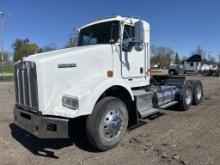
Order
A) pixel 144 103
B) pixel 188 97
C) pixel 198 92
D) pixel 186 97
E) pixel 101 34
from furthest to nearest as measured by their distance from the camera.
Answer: pixel 198 92, pixel 188 97, pixel 186 97, pixel 144 103, pixel 101 34

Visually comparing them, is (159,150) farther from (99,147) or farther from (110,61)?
(110,61)

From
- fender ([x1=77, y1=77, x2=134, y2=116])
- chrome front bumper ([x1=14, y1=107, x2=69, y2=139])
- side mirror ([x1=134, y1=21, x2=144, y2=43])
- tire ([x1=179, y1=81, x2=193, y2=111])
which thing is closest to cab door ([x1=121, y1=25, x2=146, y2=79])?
side mirror ([x1=134, y1=21, x2=144, y2=43])

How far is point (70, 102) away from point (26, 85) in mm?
1035

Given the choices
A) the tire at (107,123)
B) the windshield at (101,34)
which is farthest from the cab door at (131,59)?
the tire at (107,123)

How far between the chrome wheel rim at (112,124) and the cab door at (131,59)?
141 cm

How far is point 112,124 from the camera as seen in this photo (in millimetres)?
5859

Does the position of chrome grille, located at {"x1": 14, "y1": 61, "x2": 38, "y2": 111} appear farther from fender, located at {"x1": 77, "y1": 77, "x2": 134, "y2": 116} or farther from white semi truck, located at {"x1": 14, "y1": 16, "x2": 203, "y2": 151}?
fender, located at {"x1": 77, "y1": 77, "x2": 134, "y2": 116}

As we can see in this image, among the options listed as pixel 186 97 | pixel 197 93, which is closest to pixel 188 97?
pixel 186 97

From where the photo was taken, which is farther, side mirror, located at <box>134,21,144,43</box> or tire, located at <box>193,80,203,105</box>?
tire, located at <box>193,80,203,105</box>

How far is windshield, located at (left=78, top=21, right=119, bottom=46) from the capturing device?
6.90 meters

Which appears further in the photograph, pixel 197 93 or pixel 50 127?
pixel 197 93

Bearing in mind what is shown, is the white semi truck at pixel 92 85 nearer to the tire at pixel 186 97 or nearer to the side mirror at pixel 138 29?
the side mirror at pixel 138 29

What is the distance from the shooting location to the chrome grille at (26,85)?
17.6ft

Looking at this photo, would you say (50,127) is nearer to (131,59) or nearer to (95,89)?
(95,89)
